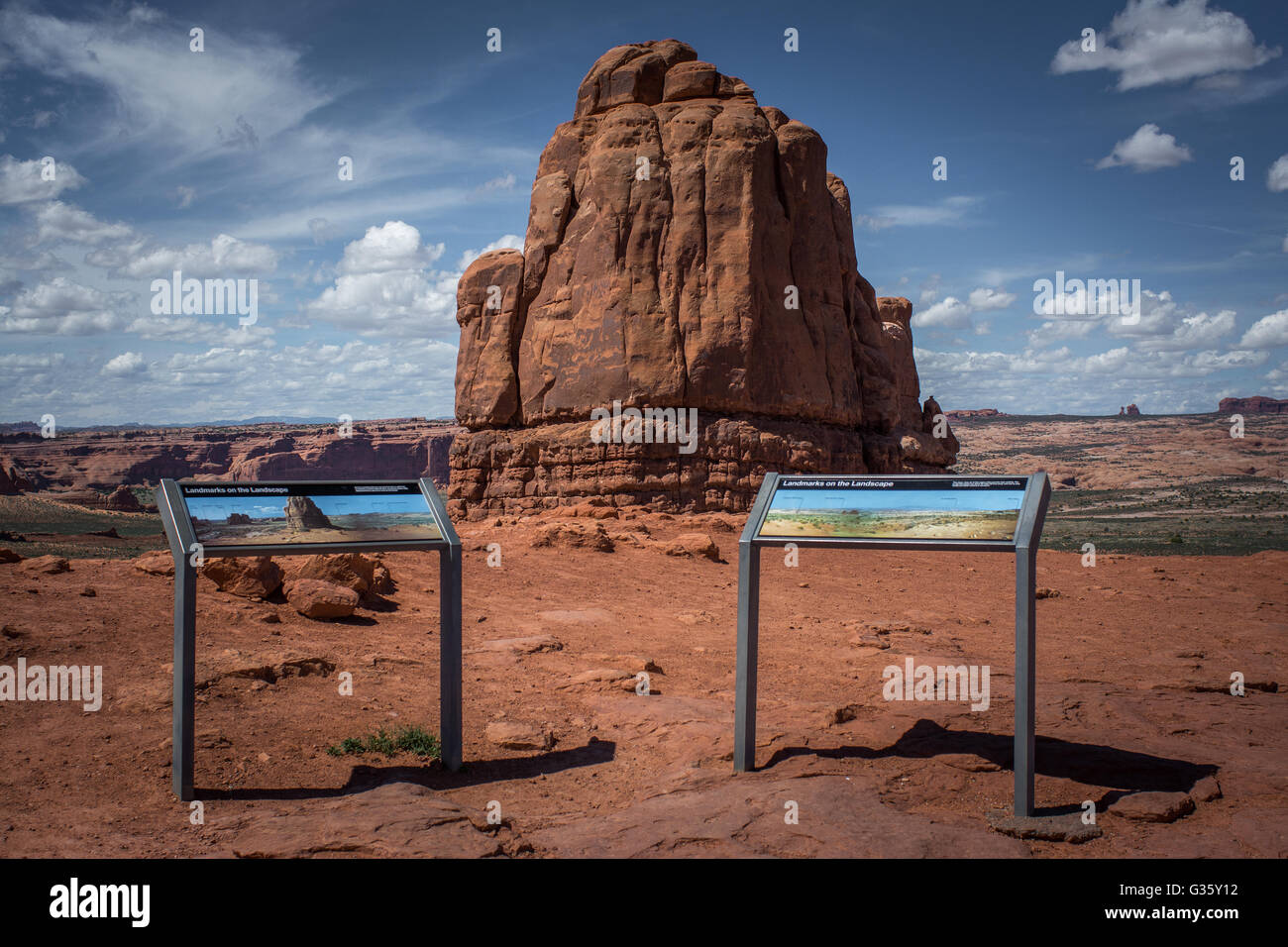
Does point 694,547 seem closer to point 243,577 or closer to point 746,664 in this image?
point 243,577

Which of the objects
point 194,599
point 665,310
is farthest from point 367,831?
point 665,310

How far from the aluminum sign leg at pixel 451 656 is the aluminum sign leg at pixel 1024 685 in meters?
3.85

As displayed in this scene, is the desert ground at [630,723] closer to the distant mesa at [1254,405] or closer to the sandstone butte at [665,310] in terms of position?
the sandstone butte at [665,310]

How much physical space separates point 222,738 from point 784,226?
62.3 feet

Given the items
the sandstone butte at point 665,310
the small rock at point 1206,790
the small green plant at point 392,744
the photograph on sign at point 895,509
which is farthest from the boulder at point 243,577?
the sandstone butte at point 665,310

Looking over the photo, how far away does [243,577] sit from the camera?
10.6 metres

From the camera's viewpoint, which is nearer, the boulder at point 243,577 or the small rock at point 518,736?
the small rock at point 518,736

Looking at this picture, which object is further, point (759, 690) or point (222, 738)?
point (759, 690)

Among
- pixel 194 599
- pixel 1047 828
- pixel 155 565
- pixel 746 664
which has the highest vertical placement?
pixel 194 599

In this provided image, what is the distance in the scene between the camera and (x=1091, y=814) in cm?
518

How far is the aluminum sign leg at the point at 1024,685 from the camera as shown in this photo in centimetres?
528

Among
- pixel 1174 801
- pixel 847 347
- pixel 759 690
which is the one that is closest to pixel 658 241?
pixel 847 347

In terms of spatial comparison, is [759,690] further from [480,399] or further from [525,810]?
[480,399]

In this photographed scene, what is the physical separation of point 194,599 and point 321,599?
498cm
